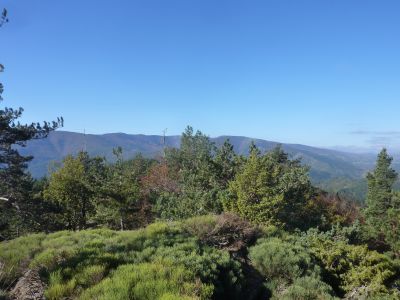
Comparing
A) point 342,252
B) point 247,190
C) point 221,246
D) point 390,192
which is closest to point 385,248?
point 390,192

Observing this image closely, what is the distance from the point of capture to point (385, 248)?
3819 cm

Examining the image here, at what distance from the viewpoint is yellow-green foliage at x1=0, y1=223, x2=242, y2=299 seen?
20.9 ft

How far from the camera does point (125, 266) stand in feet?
24.3

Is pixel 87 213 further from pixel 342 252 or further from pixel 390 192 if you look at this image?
pixel 390 192

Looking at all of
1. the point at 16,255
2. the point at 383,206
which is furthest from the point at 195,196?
the point at 383,206

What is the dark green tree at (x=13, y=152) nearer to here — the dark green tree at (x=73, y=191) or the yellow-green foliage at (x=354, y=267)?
the yellow-green foliage at (x=354, y=267)

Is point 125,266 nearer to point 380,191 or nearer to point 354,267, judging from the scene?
point 354,267

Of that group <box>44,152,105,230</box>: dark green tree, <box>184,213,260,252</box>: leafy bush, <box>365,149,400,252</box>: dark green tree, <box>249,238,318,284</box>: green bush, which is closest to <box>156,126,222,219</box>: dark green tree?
<box>44,152,105,230</box>: dark green tree

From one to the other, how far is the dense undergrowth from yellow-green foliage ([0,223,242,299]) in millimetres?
18

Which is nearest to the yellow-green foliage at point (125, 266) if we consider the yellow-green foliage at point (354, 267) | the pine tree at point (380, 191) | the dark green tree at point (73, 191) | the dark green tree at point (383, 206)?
the yellow-green foliage at point (354, 267)

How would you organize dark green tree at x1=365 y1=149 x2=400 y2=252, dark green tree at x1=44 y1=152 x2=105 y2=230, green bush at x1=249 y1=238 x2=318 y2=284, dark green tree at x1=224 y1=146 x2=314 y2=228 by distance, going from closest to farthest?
green bush at x1=249 y1=238 x2=318 y2=284 → dark green tree at x1=224 y1=146 x2=314 y2=228 → dark green tree at x1=44 y1=152 x2=105 y2=230 → dark green tree at x1=365 y1=149 x2=400 y2=252

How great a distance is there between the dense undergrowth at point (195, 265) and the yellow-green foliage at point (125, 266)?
0.02 m

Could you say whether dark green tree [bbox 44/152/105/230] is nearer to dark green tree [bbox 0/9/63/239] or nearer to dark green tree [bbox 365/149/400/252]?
dark green tree [bbox 0/9/63/239]

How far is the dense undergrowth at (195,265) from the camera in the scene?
21.8 feet
